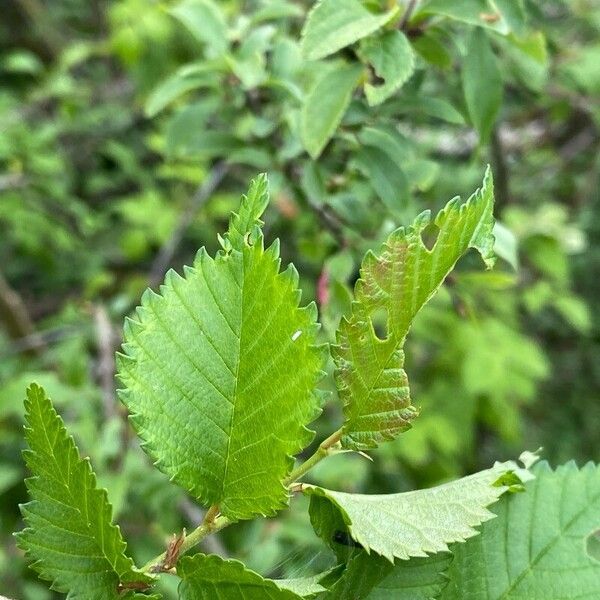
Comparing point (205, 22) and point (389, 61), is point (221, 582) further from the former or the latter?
point (205, 22)

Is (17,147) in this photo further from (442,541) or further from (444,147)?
(442,541)

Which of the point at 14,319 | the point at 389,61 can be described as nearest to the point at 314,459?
the point at 389,61

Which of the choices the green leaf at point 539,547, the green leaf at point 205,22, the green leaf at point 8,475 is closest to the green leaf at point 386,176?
the green leaf at point 205,22

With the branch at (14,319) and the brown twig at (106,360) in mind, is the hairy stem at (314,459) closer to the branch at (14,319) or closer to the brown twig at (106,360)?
the brown twig at (106,360)

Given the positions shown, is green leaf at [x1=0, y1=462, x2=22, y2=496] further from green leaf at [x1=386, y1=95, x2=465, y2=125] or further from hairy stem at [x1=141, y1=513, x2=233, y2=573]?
hairy stem at [x1=141, y1=513, x2=233, y2=573]

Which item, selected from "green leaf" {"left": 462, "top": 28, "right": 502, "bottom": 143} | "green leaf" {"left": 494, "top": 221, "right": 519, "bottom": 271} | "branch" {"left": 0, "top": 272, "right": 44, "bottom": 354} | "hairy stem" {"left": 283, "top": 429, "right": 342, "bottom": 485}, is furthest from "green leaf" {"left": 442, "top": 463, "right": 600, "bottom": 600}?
"branch" {"left": 0, "top": 272, "right": 44, "bottom": 354}

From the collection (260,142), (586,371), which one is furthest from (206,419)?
(586,371)
